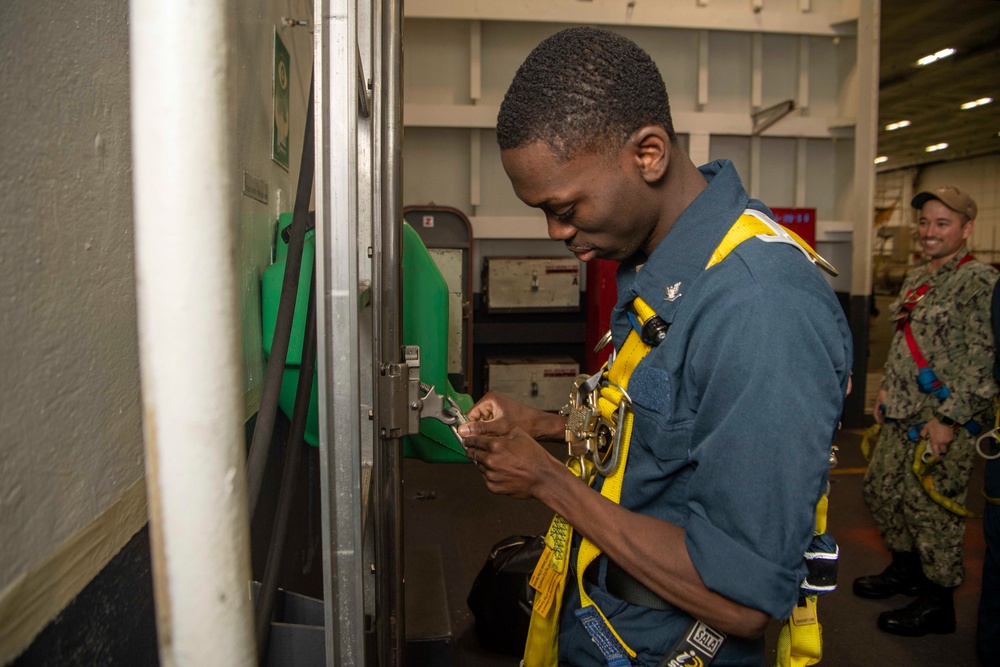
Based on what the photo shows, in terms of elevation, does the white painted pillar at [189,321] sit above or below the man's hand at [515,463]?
above

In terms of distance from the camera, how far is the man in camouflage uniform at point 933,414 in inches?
107

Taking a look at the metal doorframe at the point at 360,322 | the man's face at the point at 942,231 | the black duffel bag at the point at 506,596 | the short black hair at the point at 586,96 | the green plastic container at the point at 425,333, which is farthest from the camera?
the man's face at the point at 942,231

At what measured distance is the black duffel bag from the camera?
2.45m

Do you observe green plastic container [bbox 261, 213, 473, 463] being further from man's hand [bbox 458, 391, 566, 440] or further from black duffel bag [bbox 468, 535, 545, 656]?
black duffel bag [bbox 468, 535, 545, 656]

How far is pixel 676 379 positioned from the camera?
3.07ft

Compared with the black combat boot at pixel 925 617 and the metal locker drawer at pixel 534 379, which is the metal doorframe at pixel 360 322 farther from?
the metal locker drawer at pixel 534 379

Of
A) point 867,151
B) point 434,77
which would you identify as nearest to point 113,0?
point 434,77

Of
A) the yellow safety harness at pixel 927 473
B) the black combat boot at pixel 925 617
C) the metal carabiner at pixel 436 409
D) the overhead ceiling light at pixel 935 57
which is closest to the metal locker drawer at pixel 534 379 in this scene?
the yellow safety harness at pixel 927 473

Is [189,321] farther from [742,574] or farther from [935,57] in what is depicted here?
[935,57]

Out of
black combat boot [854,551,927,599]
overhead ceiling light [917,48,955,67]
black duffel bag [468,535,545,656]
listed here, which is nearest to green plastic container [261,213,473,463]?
black duffel bag [468,535,545,656]

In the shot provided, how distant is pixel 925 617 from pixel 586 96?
9.46 feet

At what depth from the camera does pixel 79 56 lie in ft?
2.35

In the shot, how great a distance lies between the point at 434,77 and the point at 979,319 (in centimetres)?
422

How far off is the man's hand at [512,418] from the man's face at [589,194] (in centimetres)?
45
